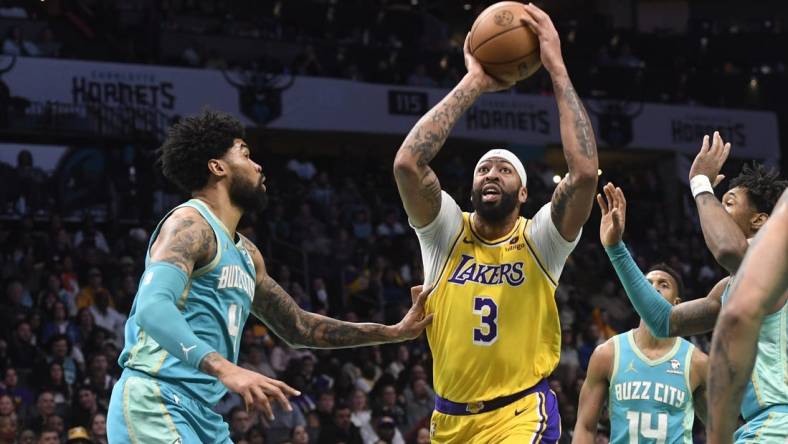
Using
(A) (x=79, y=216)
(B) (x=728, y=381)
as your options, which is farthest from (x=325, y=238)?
(B) (x=728, y=381)

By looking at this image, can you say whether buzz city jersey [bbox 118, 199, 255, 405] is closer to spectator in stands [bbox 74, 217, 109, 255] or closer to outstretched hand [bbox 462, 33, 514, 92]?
outstretched hand [bbox 462, 33, 514, 92]

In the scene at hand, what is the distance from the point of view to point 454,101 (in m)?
5.96

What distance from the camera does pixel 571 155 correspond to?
18.6ft

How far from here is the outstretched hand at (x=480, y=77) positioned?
5.98m

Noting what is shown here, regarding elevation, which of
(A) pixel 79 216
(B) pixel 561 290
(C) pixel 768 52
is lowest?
(B) pixel 561 290

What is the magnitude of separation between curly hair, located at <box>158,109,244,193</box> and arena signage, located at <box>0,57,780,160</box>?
13799 millimetres

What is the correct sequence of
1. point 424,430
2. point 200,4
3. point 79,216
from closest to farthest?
point 424,430
point 79,216
point 200,4

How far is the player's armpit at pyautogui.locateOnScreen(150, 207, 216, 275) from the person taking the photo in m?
5.07

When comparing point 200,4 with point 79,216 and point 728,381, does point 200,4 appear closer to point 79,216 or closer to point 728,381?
point 79,216

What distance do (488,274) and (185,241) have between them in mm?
1589

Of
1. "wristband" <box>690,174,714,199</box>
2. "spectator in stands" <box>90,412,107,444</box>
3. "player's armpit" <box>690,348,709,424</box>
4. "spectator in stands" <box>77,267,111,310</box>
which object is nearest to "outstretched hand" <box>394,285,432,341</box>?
"wristband" <box>690,174,714,199</box>

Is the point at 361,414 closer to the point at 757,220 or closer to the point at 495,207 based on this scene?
the point at 495,207

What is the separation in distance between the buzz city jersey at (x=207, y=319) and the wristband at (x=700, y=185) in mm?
2166

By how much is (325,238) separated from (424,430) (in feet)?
19.4
